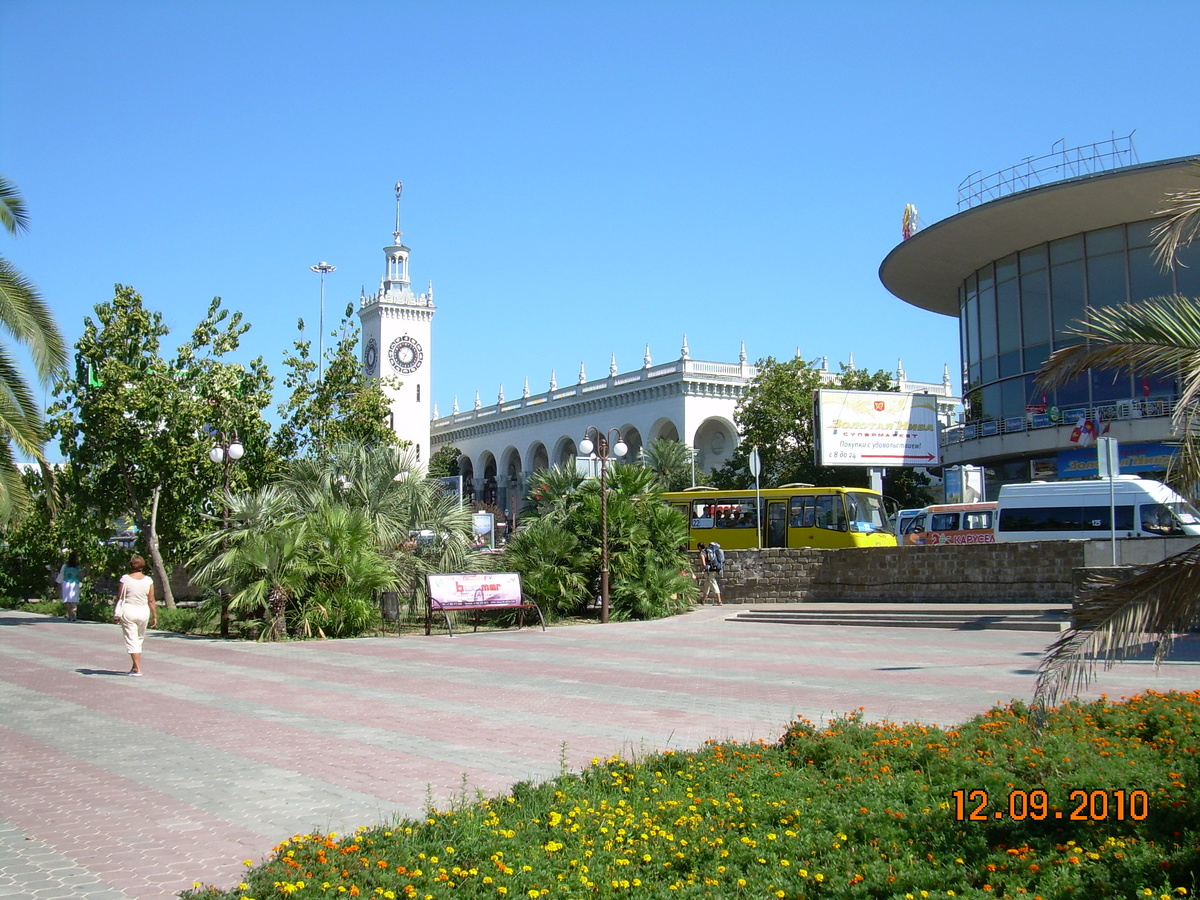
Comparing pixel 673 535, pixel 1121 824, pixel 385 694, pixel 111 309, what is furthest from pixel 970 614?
pixel 111 309

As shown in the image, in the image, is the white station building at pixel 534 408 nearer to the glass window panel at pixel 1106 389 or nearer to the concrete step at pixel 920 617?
the glass window panel at pixel 1106 389

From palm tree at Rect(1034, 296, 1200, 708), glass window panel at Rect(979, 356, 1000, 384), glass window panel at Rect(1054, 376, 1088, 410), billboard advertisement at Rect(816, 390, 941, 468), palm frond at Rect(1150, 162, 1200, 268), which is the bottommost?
palm tree at Rect(1034, 296, 1200, 708)

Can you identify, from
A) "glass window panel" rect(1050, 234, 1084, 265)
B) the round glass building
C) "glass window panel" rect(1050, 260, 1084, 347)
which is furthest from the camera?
"glass window panel" rect(1050, 234, 1084, 265)

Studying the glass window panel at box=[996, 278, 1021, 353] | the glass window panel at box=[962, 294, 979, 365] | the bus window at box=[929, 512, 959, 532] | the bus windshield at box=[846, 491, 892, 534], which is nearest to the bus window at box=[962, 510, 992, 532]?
the bus window at box=[929, 512, 959, 532]

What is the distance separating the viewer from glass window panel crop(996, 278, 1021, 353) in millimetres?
42562

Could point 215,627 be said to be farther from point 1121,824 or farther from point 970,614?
point 1121,824

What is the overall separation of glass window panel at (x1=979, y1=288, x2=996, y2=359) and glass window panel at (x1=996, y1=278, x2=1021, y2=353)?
376 millimetres

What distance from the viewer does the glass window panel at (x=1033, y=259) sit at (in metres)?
42.4

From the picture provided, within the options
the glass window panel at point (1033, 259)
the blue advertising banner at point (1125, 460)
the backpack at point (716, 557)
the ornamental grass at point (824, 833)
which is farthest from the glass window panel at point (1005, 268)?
the ornamental grass at point (824, 833)

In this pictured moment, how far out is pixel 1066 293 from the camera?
41156mm

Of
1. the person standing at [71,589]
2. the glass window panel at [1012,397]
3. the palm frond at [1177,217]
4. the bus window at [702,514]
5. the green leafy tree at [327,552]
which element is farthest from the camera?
the glass window panel at [1012,397]

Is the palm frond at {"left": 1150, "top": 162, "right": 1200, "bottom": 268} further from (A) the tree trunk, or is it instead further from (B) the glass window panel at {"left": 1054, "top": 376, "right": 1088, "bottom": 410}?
(B) the glass window panel at {"left": 1054, "top": 376, "right": 1088, "bottom": 410}

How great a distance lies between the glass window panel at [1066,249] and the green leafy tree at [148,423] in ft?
102

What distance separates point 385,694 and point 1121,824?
8.67 m
